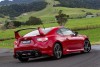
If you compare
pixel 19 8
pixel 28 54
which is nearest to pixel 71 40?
pixel 28 54

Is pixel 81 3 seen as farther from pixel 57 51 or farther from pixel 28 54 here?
pixel 28 54

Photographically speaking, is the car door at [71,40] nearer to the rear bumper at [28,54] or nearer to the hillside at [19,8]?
the rear bumper at [28,54]

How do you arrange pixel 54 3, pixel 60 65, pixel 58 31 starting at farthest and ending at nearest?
pixel 54 3, pixel 58 31, pixel 60 65

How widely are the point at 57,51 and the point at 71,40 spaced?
141 centimetres

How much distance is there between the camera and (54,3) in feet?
559

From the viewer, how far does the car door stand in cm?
1581

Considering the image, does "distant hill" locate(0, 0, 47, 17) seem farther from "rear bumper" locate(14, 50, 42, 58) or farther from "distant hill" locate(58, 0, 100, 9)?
"rear bumper" locate(14, 50, 42, 58)

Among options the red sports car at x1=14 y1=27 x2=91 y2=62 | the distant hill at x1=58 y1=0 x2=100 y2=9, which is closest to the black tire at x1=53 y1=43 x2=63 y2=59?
the red sports car at x1=14 y1=27 x2=91 y2=62

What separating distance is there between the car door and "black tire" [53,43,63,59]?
63 centimetres

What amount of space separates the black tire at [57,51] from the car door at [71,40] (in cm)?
63

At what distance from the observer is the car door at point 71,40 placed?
1581 cm

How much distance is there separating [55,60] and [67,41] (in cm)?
157

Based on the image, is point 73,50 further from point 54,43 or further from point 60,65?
point 60,65

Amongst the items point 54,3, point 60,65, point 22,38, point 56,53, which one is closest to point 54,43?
point 56,53
